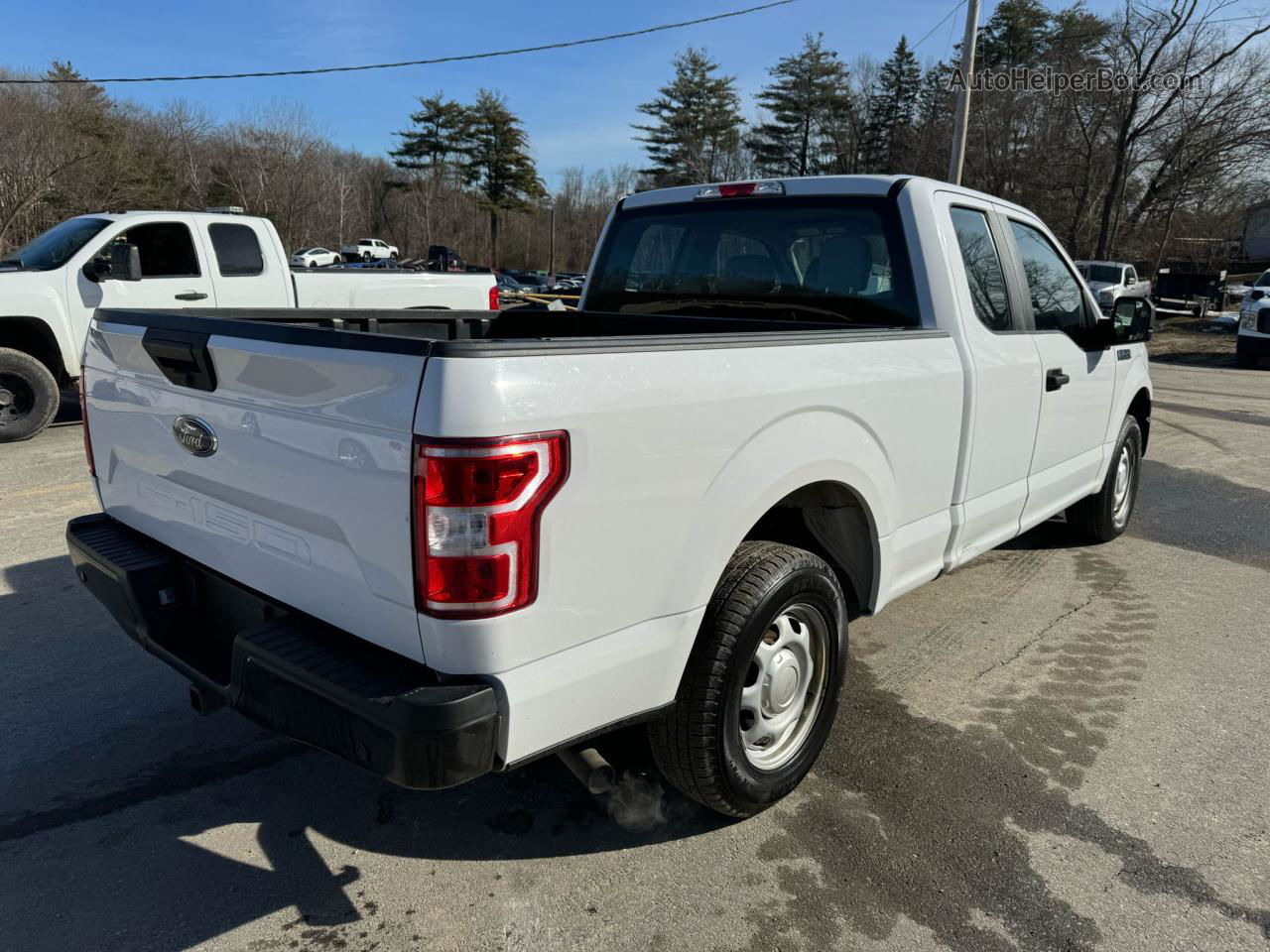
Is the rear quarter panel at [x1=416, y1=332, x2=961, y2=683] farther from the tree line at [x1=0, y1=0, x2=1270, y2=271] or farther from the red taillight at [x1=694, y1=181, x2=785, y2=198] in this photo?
the tree line at [x1=0, y1=0, x2=1270, y2=271]

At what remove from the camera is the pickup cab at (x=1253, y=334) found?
16.6 m

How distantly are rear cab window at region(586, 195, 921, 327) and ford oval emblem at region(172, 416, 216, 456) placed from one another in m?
2.30

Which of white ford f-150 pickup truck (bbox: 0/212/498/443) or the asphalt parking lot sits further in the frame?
white ford f-150 pickup truck (bbox: 0/212/498/443)

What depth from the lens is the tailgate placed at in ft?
6.15

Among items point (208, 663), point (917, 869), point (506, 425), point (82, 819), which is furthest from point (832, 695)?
point (82, 819)

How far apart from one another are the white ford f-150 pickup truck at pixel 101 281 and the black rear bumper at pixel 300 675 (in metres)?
6.57

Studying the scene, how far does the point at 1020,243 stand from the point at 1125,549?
2612mm

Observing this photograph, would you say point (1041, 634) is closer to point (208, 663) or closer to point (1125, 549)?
point (1125, 549)

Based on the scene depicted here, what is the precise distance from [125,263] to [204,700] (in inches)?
274

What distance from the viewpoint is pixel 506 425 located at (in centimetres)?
178

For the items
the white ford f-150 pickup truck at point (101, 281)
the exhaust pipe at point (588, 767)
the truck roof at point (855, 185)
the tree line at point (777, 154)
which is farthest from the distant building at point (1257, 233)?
the exhaust pipe at point (588, 767)

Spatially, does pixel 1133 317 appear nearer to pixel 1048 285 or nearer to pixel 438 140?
pixel 1048 285

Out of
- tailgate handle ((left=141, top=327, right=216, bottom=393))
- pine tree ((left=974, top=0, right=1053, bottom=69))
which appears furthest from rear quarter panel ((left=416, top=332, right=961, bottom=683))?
pine tree ((left=974, top=0, right=1053, bottom=69))

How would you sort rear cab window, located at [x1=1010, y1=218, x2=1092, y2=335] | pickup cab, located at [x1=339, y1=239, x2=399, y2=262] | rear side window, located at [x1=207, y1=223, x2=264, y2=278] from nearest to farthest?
rear cab window, located at [x1=1010, y1=218, x2=1092, y2=335] → rear side window, located at [x1=207, y1=223, x2=264, y2=278] → pickup cab, located at [x1=339, y1=239, x2=399, y2=262]
